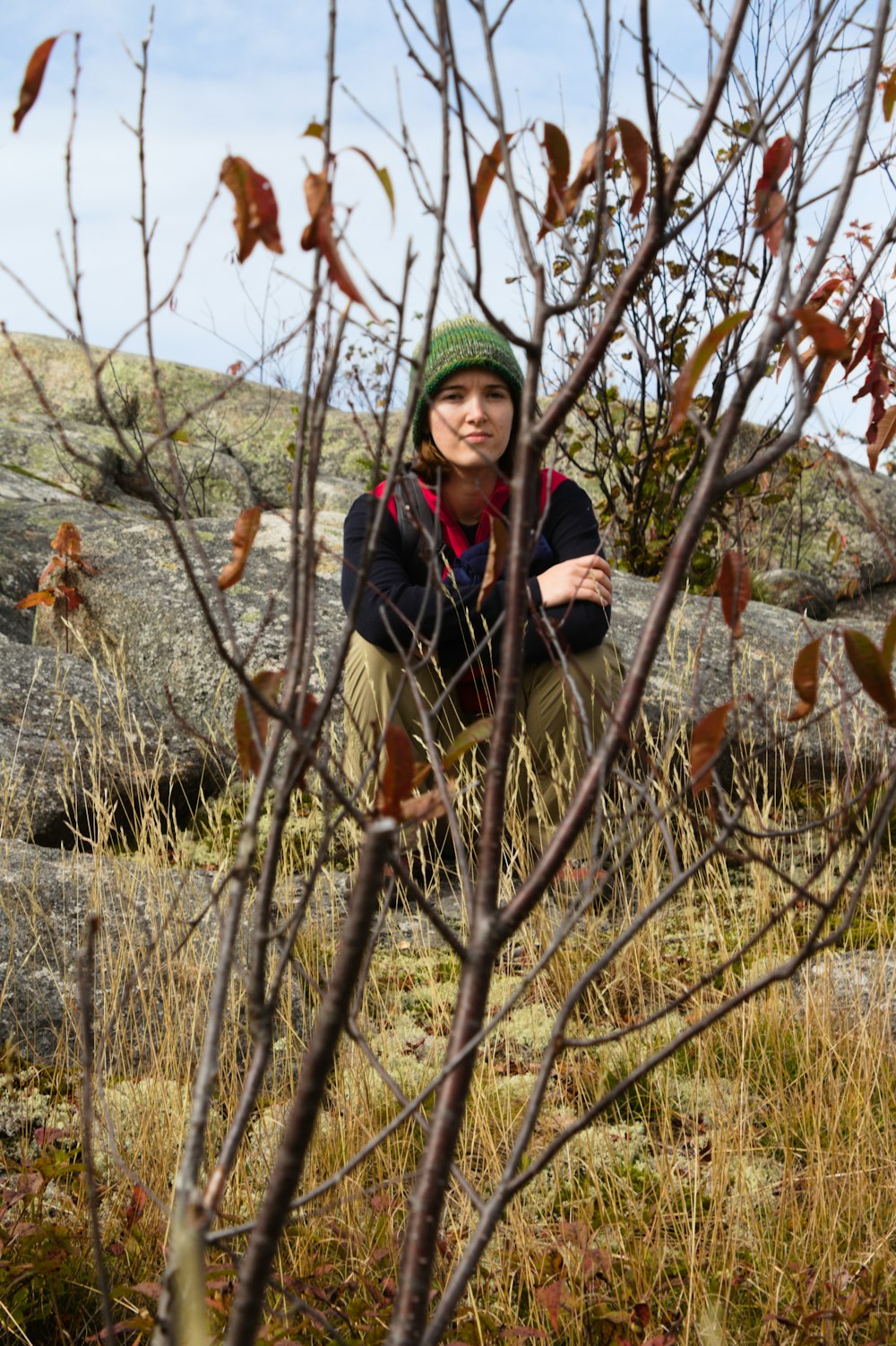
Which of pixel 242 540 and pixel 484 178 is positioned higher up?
pixel 484 178

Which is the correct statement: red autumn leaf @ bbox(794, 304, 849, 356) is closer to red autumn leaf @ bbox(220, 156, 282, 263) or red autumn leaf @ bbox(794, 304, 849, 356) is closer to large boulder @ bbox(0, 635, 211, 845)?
red autumn leaf @ bbox(220, 156, 282, 263)

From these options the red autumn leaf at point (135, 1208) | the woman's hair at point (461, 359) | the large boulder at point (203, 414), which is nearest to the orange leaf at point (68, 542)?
the woman's hair at point (461, 359)

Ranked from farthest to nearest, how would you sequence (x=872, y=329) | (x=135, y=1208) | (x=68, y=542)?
1. (x=68, y=542)
2. (x=135, y=1208)
3. (x=872, y=329)

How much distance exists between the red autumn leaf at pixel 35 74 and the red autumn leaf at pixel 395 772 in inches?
21.2

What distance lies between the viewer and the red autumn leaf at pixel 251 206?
81cm

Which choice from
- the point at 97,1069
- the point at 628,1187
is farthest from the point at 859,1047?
the point at 97,1069

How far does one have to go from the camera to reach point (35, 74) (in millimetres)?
831

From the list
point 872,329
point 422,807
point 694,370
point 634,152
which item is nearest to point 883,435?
point 872,329

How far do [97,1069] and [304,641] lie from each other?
4.60 ft

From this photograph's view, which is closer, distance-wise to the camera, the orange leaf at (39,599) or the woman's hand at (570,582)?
the woman's hand at (570,582)

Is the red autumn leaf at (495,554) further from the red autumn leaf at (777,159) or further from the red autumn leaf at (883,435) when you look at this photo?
the red autumn leaf at (883,435)

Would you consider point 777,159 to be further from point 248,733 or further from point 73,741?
point 73,741

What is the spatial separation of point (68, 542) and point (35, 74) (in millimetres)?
3730

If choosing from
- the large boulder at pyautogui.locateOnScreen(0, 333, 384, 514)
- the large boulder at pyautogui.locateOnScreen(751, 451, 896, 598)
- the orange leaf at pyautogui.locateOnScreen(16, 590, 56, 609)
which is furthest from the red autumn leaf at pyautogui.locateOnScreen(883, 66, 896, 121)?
the large boulder at pyautogui.locateOnScreen(751, 451, 896, 598)
